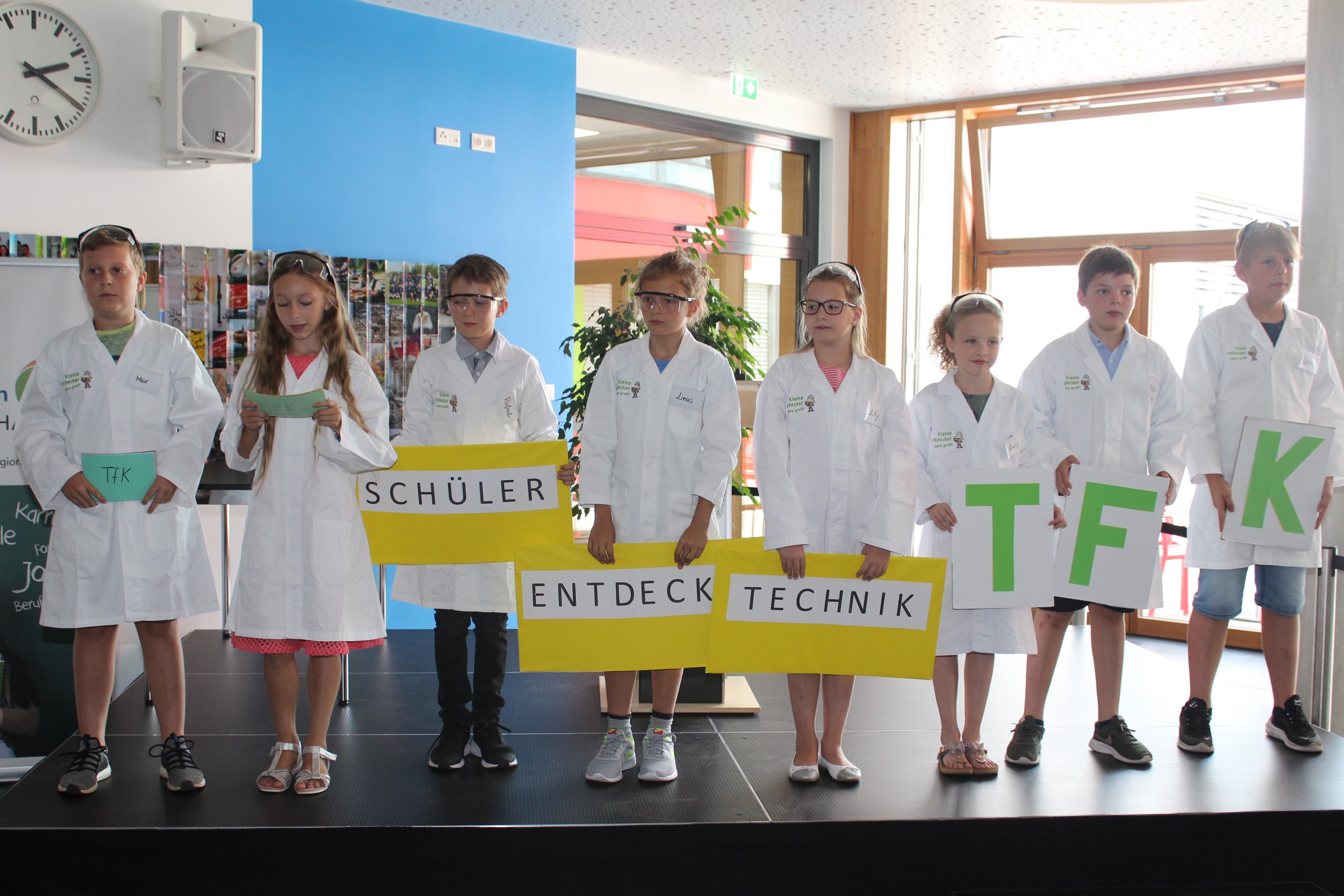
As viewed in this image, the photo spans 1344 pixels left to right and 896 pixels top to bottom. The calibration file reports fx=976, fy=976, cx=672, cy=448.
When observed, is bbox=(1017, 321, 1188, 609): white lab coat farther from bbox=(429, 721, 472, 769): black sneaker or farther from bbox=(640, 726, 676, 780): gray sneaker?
bbox=(429, 721, 472, 769): black sneaker

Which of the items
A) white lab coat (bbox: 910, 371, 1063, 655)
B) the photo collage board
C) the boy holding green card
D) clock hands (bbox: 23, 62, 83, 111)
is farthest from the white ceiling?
white lab coat (bbox: 910, 371, 1063, 655)

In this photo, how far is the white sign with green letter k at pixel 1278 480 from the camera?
112 inches

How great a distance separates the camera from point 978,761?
265 centimetres

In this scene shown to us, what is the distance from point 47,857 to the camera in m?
2.24

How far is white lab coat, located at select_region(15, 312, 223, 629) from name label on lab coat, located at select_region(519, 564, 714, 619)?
2.70ft

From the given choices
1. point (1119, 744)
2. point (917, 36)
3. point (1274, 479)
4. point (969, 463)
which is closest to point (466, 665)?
point (969, 463)

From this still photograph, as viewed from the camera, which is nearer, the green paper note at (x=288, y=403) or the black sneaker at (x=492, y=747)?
the green paper note at (x=288, y=403)

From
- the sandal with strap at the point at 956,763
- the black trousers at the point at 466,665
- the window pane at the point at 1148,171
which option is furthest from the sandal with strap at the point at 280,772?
the window pane at the point at 1148,171

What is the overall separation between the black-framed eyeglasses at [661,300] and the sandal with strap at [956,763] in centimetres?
141

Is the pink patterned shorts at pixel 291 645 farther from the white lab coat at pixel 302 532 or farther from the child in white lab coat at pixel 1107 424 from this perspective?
the child in white lab coat at pixel 1107 424

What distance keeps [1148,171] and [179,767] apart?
19.6ft

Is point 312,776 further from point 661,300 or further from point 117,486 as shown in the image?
point 661,300

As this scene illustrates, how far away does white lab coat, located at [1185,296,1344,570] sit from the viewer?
114 inches

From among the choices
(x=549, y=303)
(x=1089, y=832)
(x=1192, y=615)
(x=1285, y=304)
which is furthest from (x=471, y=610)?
(x=549, y=303)
